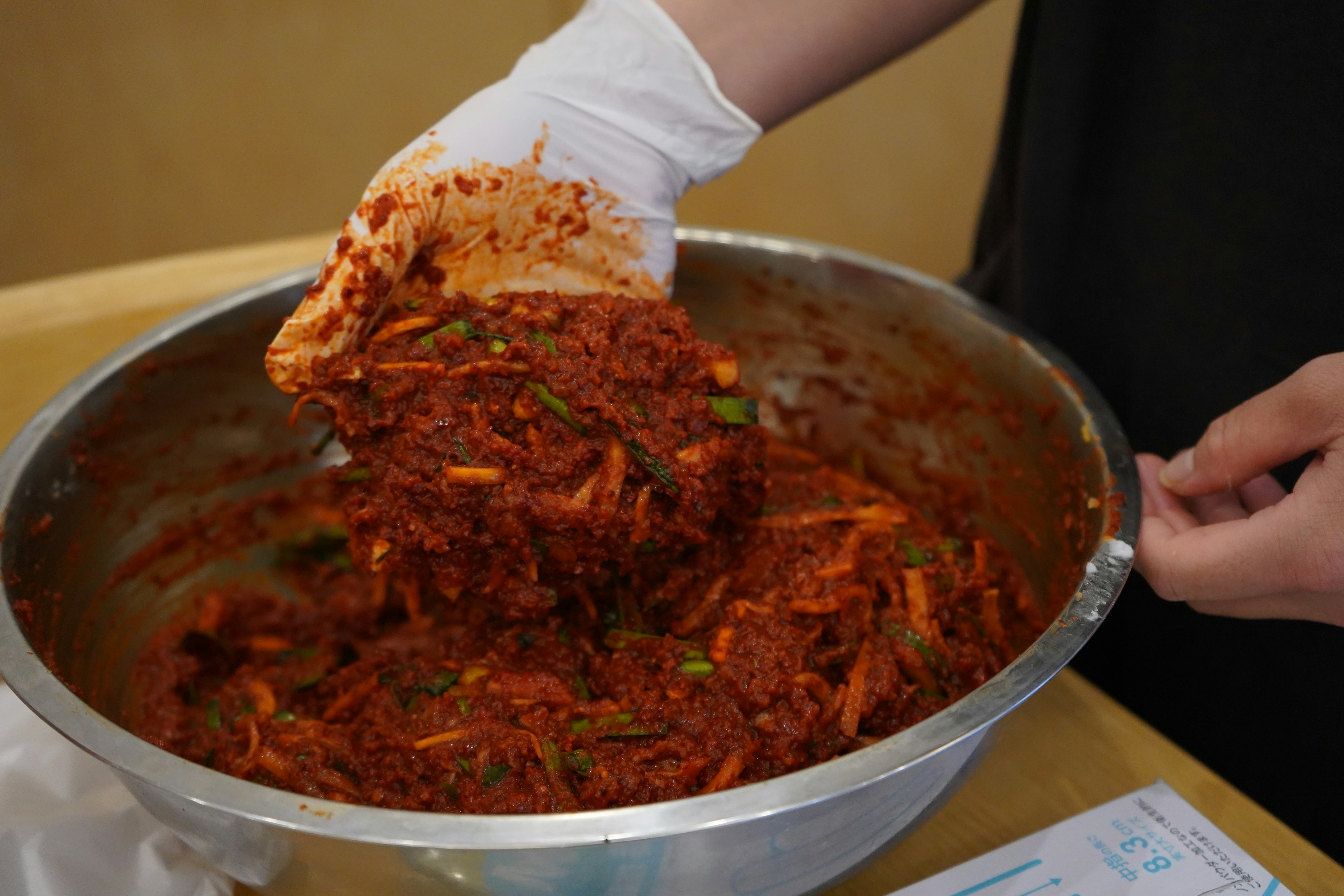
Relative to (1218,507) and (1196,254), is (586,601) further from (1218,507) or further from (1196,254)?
(1196,254)

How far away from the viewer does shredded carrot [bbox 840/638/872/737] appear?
1.33 metres

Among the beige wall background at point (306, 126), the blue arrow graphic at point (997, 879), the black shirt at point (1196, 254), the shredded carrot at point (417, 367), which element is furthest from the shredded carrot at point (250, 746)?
the beige wall background at point (306, 126)

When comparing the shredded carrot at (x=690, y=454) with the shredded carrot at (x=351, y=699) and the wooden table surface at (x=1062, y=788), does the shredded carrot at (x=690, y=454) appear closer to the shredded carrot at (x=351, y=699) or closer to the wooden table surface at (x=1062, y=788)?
the wooden table surface at (x=1062, y=788)

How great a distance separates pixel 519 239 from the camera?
167 cm

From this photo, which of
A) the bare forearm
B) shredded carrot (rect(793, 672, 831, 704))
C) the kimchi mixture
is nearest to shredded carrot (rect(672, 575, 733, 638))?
the kimchi mixture

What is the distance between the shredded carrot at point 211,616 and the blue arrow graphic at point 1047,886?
154cm

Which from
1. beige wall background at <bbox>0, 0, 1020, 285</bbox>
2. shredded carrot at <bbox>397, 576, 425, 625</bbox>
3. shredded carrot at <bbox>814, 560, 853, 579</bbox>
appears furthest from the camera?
beige wall background at <bbox>0, 0, 1020, 285</bbox>

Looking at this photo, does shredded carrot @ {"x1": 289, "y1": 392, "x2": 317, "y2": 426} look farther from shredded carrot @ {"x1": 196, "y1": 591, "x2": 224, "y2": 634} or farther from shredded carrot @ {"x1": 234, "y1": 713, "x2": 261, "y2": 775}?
shredded carrot @ {"x1": 196, "y1": 591, "x2": 224, "y2": 634}

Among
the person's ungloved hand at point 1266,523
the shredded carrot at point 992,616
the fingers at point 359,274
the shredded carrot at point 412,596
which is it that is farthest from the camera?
the shredded carrot at point 412,596

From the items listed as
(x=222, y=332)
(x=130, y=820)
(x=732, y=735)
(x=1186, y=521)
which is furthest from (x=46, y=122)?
(x=1186, y=521)

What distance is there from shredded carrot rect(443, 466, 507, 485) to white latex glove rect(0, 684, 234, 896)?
67 cm

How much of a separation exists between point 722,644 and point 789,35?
1098 mm

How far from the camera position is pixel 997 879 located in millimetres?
1250

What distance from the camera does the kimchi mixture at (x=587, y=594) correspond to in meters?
1.29
